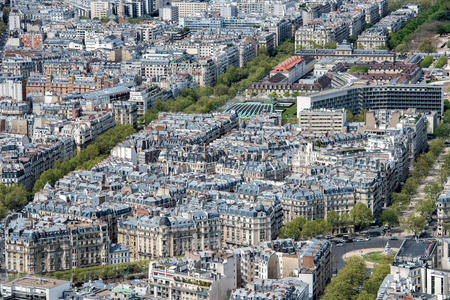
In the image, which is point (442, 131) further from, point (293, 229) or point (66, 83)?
point (66, 83)

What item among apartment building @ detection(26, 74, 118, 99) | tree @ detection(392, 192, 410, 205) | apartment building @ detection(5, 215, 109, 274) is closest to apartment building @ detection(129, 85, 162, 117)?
apartment building @ detection(26, 74, 118, 99)

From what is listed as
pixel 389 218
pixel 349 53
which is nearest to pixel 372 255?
pixel 389 218

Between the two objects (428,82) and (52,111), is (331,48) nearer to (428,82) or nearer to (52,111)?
(428,82)

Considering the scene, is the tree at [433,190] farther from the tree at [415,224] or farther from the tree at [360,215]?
the tree at [360,215]

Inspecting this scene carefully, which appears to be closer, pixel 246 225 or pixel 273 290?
pixel 273 290

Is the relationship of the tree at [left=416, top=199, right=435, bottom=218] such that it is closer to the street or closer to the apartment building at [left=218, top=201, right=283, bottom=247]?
the street

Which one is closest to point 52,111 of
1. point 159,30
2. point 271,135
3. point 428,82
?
point 271,135

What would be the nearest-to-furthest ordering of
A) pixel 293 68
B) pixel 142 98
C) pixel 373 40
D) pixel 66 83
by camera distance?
pixel 142 98 < pixel 66 83 < pixel 293 68 < pixel 373 40
